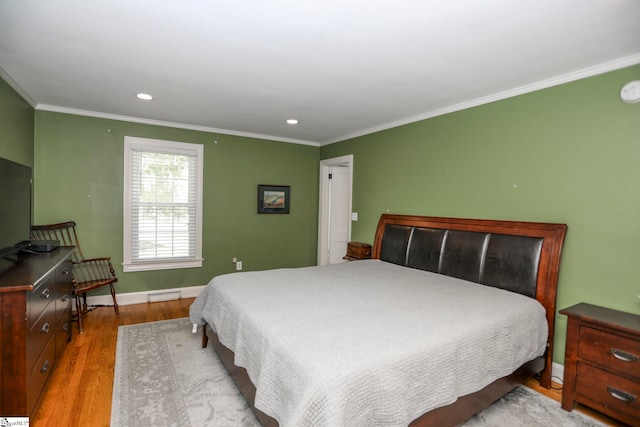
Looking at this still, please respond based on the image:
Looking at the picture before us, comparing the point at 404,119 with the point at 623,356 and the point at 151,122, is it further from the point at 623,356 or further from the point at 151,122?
the point at 151,122

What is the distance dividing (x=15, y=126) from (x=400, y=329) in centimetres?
381

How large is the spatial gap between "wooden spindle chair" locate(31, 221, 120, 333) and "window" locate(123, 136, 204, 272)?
0.28m

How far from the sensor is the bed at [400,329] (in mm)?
1414

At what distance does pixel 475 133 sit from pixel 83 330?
4411 millimetres

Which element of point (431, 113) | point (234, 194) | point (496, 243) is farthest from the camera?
point (234, 194)

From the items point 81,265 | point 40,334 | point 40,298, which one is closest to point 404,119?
point 40,298

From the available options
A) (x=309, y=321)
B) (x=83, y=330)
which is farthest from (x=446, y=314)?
(x=83, y=330)

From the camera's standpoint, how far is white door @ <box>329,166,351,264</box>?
533cm

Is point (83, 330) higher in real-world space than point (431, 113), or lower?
lower

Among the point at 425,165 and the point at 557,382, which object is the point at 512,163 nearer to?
the point at 425,165

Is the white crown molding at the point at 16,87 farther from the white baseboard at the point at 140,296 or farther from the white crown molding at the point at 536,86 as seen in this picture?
the white crown molding at the point at 536,86

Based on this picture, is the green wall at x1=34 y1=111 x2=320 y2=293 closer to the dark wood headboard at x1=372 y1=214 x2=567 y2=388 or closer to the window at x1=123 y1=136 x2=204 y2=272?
the window at x1=123 y1=136 x2=204 y2=272

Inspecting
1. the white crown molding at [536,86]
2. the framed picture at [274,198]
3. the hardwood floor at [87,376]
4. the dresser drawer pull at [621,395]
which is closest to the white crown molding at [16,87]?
the hardwood floor at [87,376]

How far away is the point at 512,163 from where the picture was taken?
2875mm
